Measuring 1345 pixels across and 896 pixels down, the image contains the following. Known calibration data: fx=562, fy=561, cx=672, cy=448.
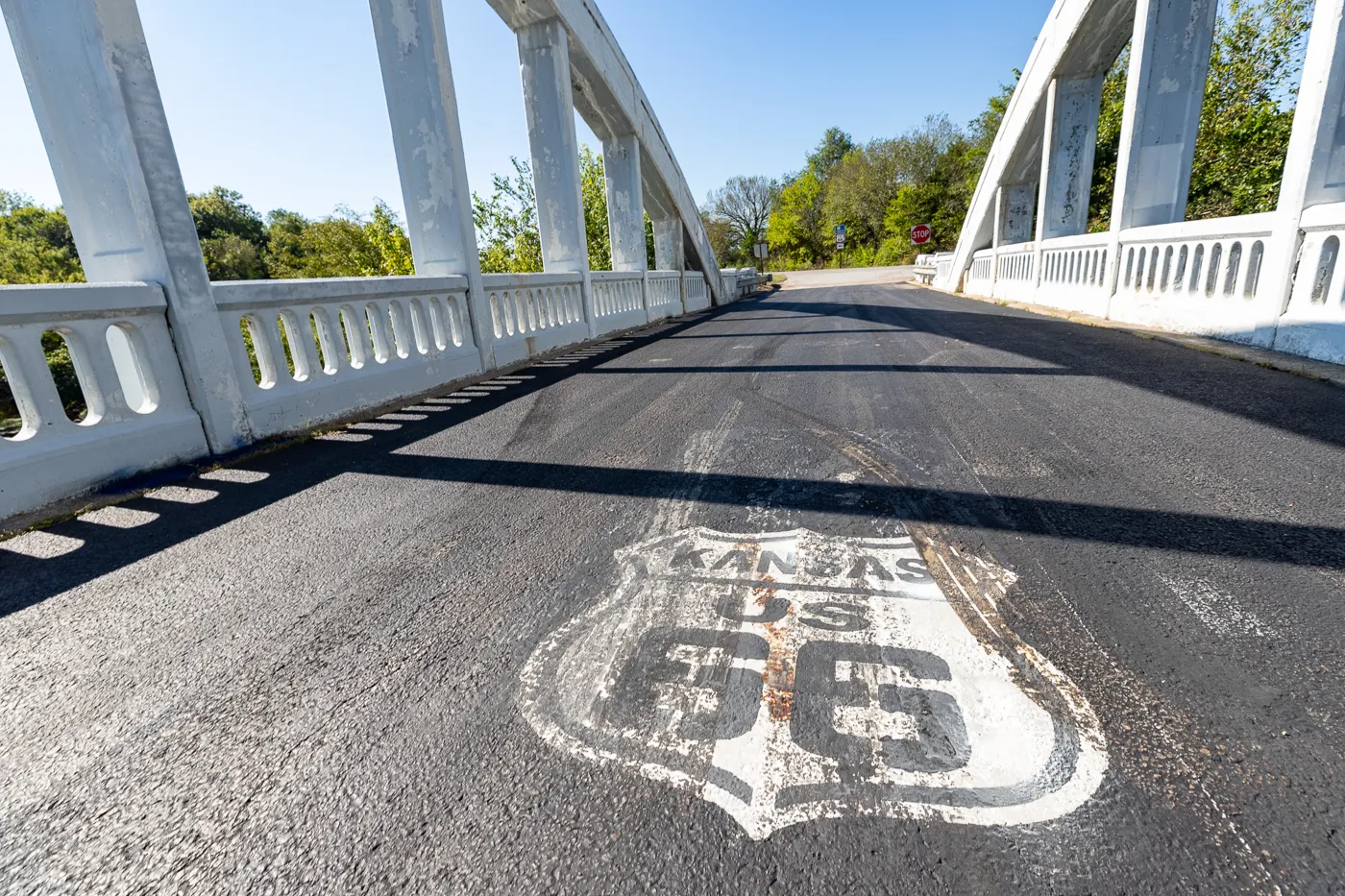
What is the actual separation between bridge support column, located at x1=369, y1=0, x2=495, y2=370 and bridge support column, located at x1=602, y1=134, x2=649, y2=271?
704cm

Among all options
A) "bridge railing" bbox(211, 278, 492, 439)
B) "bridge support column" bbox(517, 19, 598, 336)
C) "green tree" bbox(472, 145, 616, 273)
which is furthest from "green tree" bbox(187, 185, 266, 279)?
"bridge railing" bbox(211, 278, 492, 439)

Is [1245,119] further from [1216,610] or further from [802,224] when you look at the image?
[802,224]

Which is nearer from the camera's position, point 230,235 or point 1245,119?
point 1245,119

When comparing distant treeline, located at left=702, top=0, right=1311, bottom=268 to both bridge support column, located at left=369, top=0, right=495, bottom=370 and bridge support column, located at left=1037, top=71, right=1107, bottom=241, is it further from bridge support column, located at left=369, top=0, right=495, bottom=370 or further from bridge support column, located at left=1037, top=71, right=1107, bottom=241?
bridge support column, located at left=369, top=0, right=495, bottom=370

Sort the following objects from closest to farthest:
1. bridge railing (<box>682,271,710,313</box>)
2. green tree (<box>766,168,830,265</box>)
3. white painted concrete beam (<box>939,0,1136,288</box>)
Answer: white painted concrete beam (<box>939,0,1136,288</box>)
bridge railing (<box>682,271,710,313</box>)
green tree (<box>766,168,830,265</box>)

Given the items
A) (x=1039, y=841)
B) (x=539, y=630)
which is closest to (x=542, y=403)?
(x=539, y=630)

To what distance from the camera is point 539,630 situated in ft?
5.66

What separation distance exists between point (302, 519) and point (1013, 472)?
3.51m

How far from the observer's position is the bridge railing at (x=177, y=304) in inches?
126

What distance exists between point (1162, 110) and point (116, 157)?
12.3 metres

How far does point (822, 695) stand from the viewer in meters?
1.37

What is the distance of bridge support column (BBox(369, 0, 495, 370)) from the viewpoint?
621cm

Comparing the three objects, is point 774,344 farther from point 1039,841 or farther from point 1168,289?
point 1039,841

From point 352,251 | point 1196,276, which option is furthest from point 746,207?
point 1196,276
